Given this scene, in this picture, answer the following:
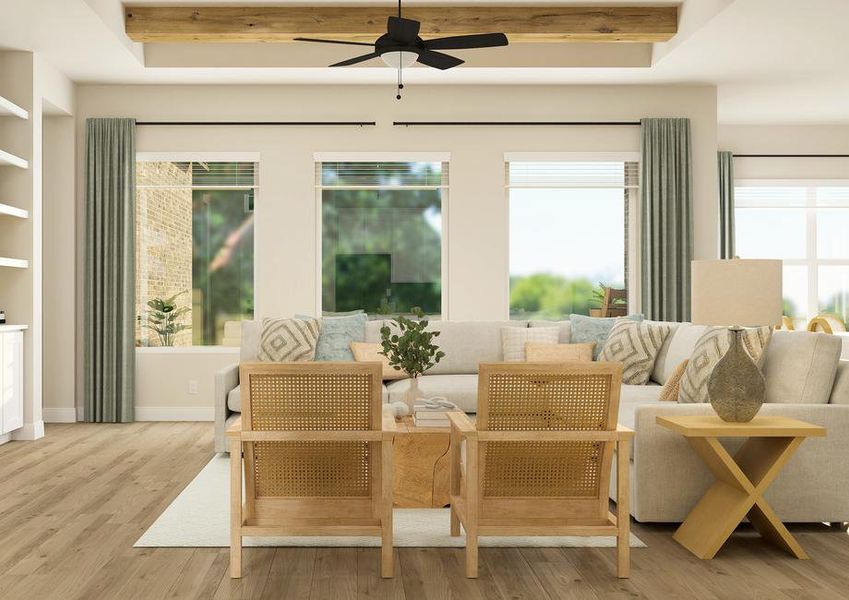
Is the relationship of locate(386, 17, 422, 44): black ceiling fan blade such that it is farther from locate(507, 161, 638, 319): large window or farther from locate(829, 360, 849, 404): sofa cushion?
locate(507, 161, 638, 319): large window

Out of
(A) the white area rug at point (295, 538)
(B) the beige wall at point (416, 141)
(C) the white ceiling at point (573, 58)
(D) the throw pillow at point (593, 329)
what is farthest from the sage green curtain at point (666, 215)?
(A) the white area rug at point (295, 538)

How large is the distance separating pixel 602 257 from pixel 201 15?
3964 mm

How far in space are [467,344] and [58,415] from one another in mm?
3659

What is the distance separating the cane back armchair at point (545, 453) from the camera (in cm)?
277

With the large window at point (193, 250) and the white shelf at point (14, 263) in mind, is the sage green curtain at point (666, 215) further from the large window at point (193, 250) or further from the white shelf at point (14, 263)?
the white shelf at point (14, 263)

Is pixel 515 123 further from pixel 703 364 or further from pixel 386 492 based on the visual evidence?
pixel 386 492

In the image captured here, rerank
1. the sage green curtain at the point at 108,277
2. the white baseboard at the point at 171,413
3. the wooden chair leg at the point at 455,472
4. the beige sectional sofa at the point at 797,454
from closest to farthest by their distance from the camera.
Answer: the wooden chair leg at the point at 455,472, the beige sectional sofa at the point at 797,454, the sage green curtain at the point at 108,277, the white baseboard at the point at 171,413

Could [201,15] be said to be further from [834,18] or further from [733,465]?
[733,465]

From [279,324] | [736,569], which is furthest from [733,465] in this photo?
[279,324]

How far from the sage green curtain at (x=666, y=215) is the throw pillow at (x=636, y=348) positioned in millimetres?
1674

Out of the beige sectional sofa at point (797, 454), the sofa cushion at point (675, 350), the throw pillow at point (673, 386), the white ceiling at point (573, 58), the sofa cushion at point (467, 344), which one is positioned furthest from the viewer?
the sofa cushion at point (467, 344)

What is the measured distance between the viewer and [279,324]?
5598 mm

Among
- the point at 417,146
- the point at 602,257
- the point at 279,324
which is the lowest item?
the point at 279,324

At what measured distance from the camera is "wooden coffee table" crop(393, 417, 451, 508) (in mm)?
3834
